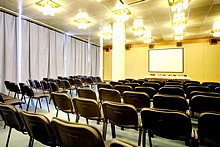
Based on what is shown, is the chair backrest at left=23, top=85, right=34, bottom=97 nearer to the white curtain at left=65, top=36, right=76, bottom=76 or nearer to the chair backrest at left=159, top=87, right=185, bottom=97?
the chair backrest at left=159, top=87, right=185, bottom=97

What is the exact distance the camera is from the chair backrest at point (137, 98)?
2744 mm

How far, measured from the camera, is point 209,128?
1.62 m

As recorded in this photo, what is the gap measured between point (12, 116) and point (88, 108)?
3.40 ft

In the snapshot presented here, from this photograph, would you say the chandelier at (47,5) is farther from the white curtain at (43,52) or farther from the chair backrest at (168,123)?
the chair backrest at (168,123)

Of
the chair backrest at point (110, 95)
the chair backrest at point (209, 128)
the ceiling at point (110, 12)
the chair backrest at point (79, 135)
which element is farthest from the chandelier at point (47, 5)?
the chair backrest at point (209, 128)

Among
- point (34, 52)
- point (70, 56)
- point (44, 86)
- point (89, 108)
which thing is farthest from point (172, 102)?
point (70, 56)

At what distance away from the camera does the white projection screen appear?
12086mm

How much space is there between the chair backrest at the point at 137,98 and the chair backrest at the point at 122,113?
0.76m

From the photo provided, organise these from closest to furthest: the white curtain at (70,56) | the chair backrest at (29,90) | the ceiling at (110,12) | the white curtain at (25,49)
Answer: the chair backrest at (29,90)
the ceiling at (110,12)
the white curtain at (25,49)
the white curtain at (70,56)

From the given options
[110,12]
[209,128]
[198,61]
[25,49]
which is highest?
[110,12]

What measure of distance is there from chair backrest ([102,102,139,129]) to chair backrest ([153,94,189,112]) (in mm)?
741

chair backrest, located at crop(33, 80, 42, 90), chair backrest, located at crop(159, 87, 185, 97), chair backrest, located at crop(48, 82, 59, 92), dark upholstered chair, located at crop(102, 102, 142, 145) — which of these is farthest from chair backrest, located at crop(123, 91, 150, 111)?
chair backrest, located at crop(33, 80, 42, 90)

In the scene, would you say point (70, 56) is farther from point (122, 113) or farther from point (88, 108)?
point (122, 113)

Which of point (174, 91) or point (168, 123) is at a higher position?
point (174, 91)
